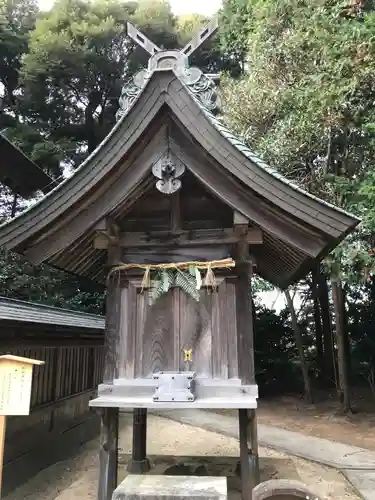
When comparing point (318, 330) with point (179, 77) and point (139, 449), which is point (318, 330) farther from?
point (179, 77)

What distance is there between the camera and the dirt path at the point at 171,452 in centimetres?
550

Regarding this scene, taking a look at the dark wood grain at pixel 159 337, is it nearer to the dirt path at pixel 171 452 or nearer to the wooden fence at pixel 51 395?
the dirt path at pixel 171 452

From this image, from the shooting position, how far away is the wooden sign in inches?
117

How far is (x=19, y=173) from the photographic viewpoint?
15305 mm

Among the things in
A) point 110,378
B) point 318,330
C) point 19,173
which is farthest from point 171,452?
point 19,173

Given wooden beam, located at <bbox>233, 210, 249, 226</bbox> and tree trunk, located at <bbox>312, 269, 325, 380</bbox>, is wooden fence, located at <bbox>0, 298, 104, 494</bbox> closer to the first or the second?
wooden beam, located at <bbox>233, 210, 249, 226</bbox>

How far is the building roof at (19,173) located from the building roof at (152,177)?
9522mm

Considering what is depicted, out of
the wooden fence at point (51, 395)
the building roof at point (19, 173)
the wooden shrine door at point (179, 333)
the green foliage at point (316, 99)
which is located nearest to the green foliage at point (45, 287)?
the building roof at point (19, 173)

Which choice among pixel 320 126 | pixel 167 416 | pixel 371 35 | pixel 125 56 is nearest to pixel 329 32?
pixel 371 35

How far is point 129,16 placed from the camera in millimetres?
20234

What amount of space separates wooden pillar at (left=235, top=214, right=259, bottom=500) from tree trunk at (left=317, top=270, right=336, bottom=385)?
12.5 meters

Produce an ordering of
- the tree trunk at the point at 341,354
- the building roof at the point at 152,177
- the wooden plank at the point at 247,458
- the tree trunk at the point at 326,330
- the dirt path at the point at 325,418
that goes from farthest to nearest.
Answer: the tree trunk at the point at 326,330
the tree trunk at the point at 341,354
the dirt path at the point at 325,418
the wooden plank at the point at 247,458
the building roof at the point at 152,177

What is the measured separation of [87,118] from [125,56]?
346cm

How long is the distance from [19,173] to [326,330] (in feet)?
43.2
